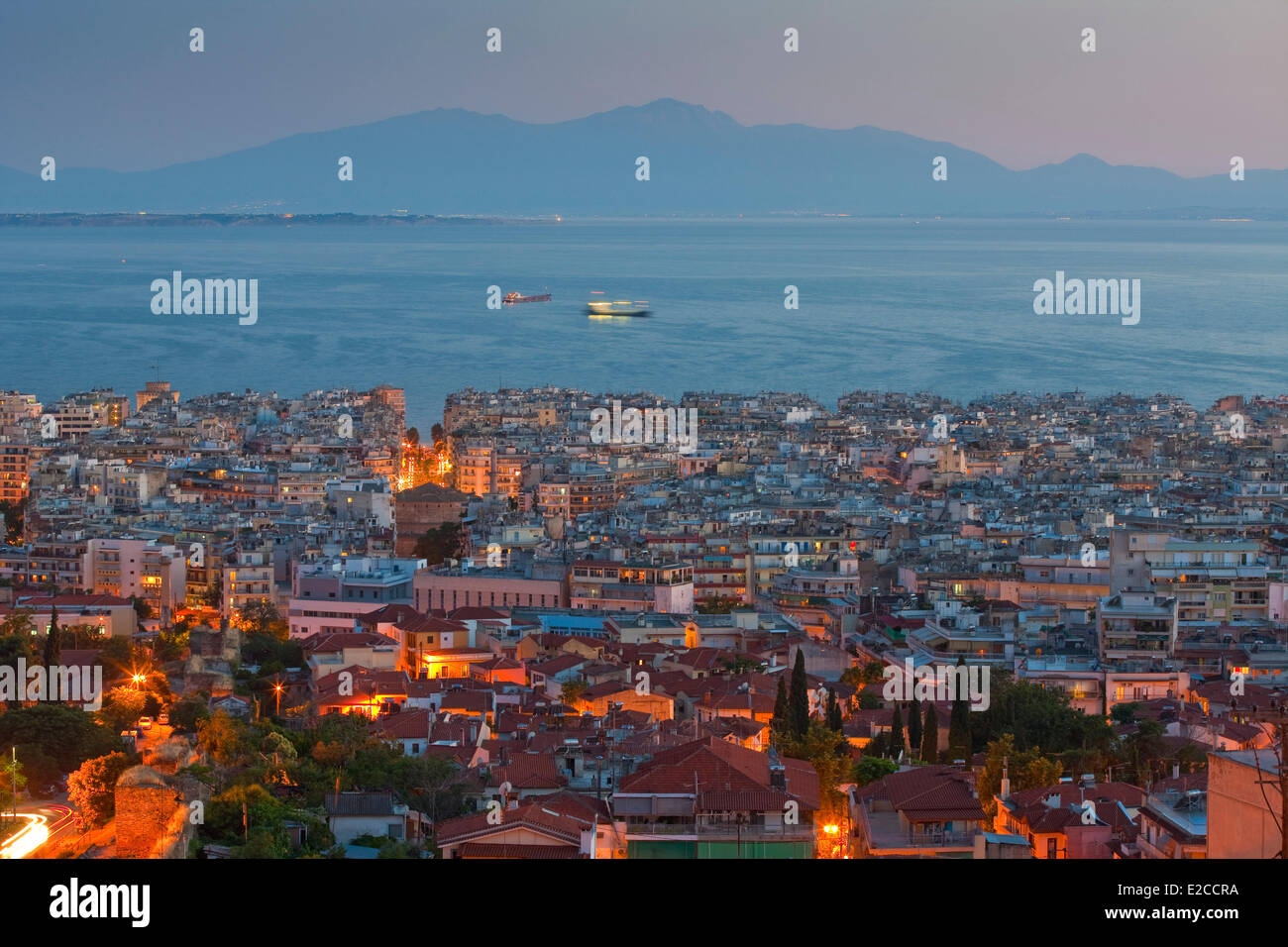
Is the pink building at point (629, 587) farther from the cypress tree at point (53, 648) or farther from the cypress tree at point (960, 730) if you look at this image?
the cypress tree at point (960, 730)

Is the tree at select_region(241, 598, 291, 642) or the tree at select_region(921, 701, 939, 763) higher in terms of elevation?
the tree at select_region(921, 701, 939, 763)

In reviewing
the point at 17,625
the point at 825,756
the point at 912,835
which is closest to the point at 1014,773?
the point at 825,756

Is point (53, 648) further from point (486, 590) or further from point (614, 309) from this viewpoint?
point (614, 309)

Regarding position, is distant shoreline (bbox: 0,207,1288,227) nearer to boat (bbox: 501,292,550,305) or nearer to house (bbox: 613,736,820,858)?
boat (bbox: 501,292,550,305)

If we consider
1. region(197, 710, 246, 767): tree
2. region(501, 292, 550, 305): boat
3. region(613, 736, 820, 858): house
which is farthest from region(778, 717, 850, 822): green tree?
region(501, 292, 550, 305): boat

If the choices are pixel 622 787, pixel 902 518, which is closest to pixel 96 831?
pixel 622 787
